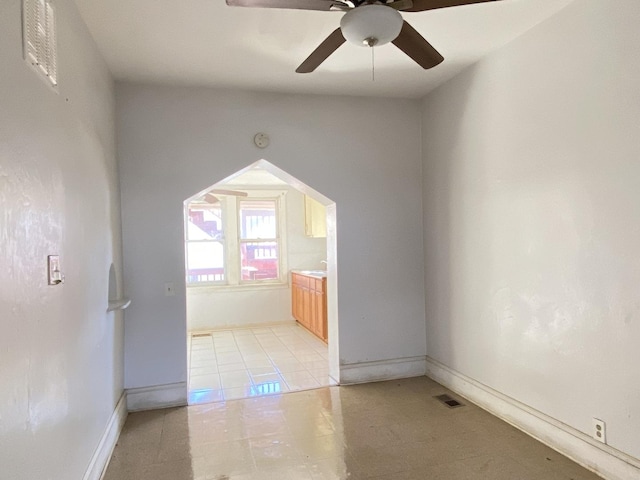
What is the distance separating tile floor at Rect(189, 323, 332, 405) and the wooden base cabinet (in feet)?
0.54

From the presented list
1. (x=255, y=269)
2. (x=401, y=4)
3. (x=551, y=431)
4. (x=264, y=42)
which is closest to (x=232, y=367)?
(x=255, y=269)

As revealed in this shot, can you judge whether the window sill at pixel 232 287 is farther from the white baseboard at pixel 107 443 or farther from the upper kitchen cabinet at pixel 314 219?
the white baseboard at pixel 107 443

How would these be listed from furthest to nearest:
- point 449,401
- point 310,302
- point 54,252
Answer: point 310,302 < point 449,401 < point 54,252

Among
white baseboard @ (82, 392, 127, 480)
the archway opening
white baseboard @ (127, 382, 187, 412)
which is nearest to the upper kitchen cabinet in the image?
the archway opening

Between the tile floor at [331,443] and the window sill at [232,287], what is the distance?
3208mm

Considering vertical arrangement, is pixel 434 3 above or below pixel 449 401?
above

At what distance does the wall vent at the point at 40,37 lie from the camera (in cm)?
148

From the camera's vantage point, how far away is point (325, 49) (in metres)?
2.15

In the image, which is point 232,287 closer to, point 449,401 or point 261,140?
point 261,140

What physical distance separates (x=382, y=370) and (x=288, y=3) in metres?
3.09

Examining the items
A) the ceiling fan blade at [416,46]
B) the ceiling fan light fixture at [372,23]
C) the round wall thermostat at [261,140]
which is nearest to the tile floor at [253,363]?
the round wall thermostat at [261,140]

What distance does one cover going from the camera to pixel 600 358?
2.19 metres

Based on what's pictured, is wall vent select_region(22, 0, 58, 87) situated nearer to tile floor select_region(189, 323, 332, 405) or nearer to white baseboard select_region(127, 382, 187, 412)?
white baseboard select_region(127, 382, 187, 412)

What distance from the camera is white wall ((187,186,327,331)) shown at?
6340 mm
